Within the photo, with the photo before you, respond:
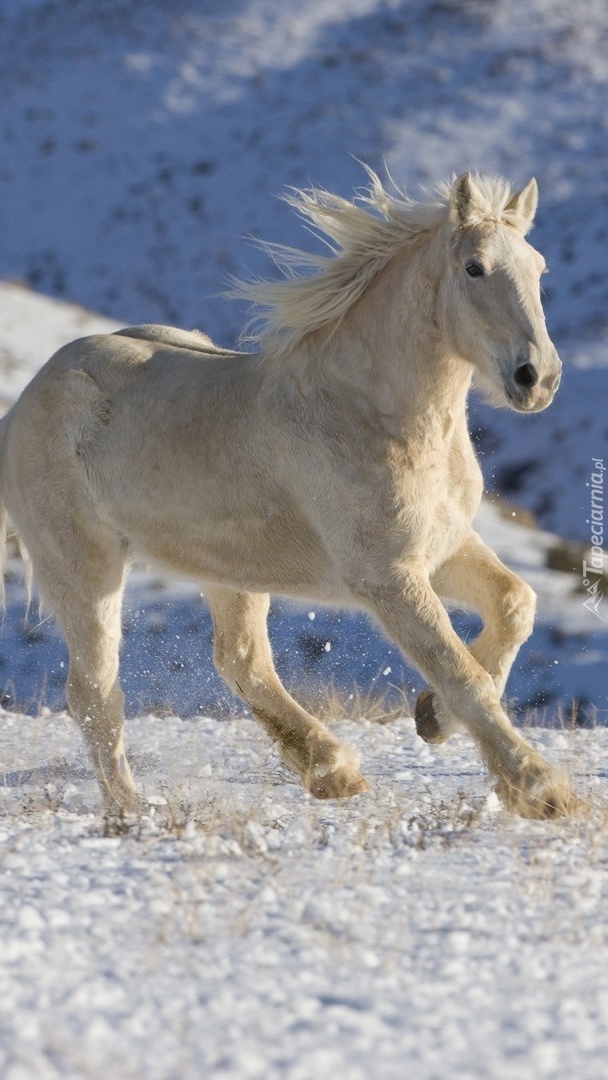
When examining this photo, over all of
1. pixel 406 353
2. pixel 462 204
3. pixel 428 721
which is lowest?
pixel 428 721

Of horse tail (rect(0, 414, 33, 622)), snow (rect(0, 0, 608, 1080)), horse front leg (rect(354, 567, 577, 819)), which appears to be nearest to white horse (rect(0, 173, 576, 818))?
horse front leg (rect(354, 567, 577, 819))

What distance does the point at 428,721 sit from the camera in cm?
532

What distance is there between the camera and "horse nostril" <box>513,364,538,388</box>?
4551 millimetres

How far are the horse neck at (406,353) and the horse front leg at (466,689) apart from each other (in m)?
0.64

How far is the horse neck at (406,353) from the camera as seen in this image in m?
5.10

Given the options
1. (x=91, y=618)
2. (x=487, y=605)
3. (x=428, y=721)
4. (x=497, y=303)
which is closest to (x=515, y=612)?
(x=487, y=605)

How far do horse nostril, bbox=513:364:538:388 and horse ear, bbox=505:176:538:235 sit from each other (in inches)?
30.3

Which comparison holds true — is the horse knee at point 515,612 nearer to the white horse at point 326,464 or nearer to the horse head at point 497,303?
the white horse at point 326,464

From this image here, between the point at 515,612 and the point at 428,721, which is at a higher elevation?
the point at 515,612

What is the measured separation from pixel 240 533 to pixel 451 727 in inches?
Result: 47.1

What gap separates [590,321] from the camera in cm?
2550

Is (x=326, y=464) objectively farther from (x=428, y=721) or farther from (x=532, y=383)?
(x=428, y=721)

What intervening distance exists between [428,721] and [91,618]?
1.72 meters

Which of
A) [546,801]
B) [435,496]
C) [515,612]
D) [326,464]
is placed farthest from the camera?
[515,612]
